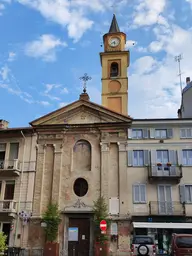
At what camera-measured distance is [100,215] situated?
2550 cm

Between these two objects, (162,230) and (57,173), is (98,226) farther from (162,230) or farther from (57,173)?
(57,173)

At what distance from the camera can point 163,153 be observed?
27.5 m

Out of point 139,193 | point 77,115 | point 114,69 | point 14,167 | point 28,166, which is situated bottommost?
point 139,193

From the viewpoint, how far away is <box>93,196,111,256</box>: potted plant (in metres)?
23.5

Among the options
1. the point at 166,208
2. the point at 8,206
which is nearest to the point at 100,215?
the point at 166,208

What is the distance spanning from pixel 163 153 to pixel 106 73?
14.4m

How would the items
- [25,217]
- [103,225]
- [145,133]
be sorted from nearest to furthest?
[103,225] → [25,217] → [145,133]

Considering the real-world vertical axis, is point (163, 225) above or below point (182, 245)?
above

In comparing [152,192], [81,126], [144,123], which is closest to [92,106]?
[81,126]

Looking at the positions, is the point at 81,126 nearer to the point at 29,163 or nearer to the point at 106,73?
the point at 29,163

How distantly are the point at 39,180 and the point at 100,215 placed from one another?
255 inches

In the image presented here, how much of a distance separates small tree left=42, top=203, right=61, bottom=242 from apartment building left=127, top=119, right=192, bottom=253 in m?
6.26

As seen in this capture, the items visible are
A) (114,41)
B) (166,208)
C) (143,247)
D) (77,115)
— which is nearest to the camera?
(143,247)

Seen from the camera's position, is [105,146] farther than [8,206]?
Yes
